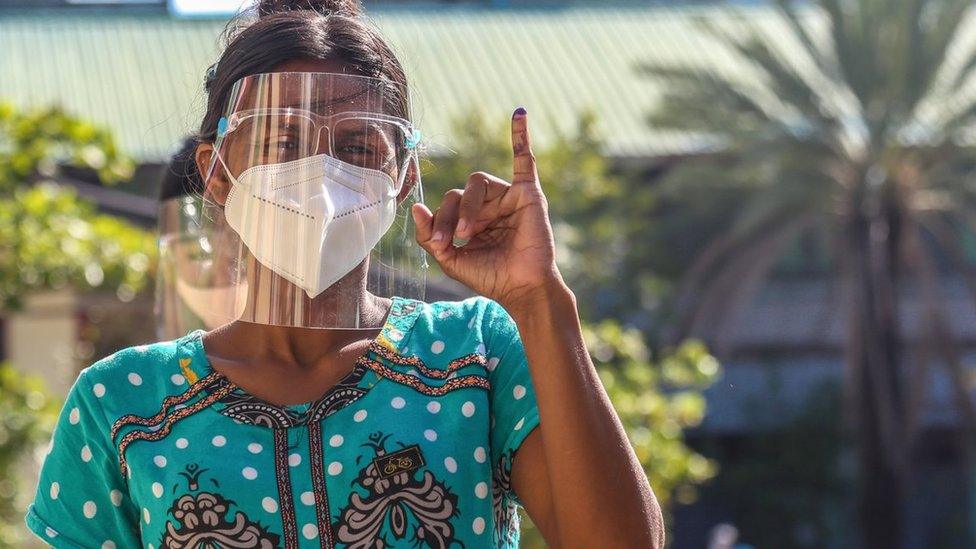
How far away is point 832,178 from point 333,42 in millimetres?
13071

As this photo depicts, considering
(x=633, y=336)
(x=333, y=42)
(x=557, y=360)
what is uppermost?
(x=333, y=42)

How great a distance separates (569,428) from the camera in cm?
182

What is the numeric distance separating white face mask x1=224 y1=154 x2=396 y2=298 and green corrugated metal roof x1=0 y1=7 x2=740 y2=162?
44.5ft

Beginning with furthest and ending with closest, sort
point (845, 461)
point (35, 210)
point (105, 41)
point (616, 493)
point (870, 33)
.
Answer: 1. point (105, 41)
2. point (845, 461)
3. point (870, 33)
4. point (35, 210)
5. point (616, 493)

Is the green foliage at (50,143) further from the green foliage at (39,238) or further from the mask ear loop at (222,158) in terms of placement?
the mask ear loop at (222,158)

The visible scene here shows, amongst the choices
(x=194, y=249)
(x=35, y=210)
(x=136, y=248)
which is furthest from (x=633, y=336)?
(x=194, y=249)

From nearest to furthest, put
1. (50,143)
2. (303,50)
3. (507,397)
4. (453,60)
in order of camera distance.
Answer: (507,397) < (303,50) < (50,143) < (453,60)

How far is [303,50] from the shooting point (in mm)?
2064

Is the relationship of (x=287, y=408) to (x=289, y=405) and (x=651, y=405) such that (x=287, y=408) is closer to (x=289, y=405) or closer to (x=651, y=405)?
(x=289, y=405)

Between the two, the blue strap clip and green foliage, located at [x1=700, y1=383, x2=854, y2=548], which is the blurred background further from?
the blue strap clip

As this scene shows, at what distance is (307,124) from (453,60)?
1780 cm

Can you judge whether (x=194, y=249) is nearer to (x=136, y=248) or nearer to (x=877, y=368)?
(x=136, y=248)

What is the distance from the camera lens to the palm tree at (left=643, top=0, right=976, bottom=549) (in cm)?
1395

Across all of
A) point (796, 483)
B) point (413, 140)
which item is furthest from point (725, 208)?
point (413, 140)
